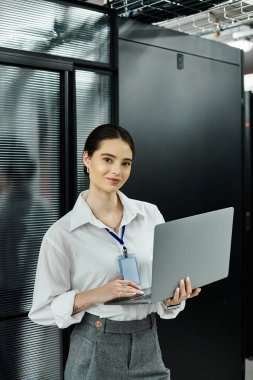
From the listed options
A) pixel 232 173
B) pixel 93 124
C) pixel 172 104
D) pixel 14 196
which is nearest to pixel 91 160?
pixel 14 196

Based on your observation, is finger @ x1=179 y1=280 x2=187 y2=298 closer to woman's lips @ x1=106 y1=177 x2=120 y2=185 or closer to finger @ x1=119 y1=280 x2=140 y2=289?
finger @ x1=119 y1=280 x2=140 y2=289

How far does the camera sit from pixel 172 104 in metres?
2.55

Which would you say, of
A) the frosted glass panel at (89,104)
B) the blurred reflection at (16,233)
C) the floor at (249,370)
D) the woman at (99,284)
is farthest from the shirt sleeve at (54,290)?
the floor at (249,370)

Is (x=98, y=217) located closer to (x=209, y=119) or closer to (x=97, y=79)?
(x=97, y=79)

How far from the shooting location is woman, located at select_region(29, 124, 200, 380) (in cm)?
154

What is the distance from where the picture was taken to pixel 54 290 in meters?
1.53

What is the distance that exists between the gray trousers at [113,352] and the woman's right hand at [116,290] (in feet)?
0.43

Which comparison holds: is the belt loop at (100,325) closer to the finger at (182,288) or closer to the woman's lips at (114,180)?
the finger at (182,288)

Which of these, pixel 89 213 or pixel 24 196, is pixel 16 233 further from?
pixel 89 213

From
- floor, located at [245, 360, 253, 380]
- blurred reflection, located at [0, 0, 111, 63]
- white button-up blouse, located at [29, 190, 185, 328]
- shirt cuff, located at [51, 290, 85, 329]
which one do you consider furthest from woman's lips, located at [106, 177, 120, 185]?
floor, located at [245, 360, 253, 380]

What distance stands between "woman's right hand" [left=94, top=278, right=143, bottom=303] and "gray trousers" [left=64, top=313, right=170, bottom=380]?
0.13 m

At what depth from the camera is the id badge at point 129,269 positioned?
1537 millimetres

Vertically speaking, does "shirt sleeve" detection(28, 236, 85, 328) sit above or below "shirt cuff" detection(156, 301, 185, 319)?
above

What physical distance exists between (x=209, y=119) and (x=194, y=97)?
6.5 inches
